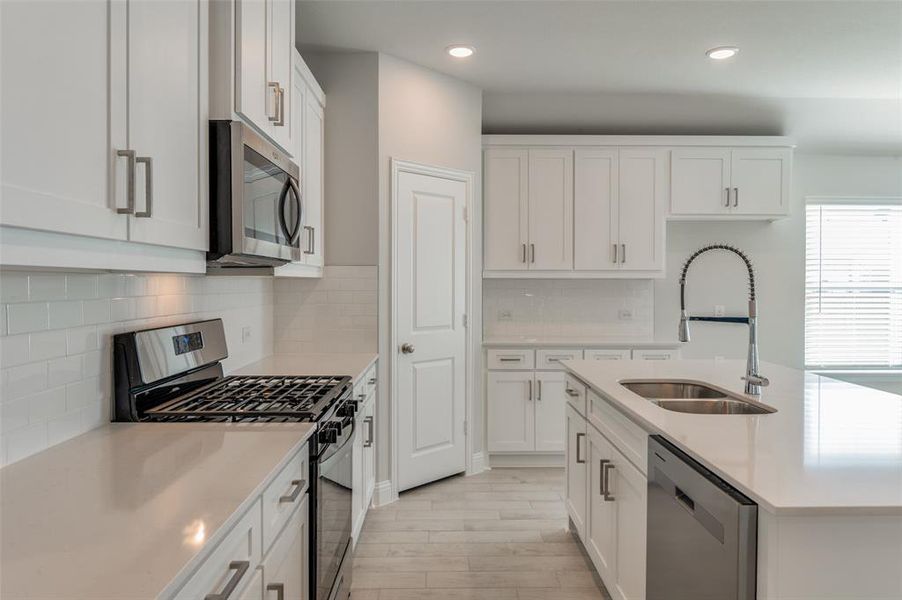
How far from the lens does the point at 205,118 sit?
165cm

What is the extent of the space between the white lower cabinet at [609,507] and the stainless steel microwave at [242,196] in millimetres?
1461

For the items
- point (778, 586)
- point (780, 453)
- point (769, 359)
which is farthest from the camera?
point (769, 359)

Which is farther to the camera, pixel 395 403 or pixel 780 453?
pixel 395 403

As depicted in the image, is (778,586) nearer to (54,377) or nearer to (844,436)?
(844,436)

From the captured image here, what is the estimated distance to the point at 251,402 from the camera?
1933 mm

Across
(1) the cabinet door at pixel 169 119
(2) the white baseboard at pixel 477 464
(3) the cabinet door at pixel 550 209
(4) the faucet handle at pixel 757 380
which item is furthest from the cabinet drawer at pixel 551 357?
(1) the cabinet door at pixel 169 119

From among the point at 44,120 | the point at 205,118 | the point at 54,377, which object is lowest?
the point at 54,377

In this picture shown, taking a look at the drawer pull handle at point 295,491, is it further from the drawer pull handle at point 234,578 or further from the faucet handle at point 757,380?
the faucet handle at point 757,380

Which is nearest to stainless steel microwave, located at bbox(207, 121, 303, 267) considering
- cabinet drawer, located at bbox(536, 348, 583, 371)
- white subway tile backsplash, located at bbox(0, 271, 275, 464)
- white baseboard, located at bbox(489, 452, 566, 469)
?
white subway tile backsplash, located at bbox(0, 271, 275, 464)

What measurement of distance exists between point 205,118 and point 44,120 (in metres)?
0.72

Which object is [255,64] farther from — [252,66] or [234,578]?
[234,578]

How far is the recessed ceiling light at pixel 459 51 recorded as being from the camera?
11.3 feet

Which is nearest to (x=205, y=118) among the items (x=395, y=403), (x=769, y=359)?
(x=395, y=403)

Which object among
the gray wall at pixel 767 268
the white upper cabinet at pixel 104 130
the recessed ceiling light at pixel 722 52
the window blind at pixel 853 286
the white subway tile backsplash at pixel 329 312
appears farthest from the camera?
the window blind at pixel 853 286
